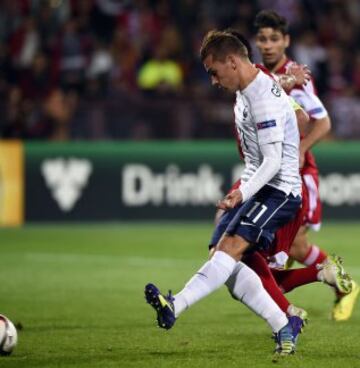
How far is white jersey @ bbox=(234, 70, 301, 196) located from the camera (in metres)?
7.13

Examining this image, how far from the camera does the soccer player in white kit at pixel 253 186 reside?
23.4ft

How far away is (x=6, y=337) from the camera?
23.9ft

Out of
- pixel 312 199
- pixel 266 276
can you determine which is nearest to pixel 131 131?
pixel 312 199

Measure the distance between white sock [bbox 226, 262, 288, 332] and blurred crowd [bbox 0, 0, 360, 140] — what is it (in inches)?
398

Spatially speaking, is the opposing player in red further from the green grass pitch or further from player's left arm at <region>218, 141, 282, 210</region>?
player's left arm at <region>218, 141, 282, 210</region>

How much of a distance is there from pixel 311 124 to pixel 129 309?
7.46ft

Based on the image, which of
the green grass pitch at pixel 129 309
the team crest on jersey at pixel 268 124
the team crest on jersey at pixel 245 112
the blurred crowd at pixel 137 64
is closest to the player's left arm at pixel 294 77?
the team crest on jersey at pixel 245 112

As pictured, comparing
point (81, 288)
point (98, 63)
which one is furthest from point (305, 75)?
point (98, 63)

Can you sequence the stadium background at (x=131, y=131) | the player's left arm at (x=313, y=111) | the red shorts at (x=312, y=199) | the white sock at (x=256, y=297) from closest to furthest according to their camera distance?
the white sock at (x=256, y=297), the player's left arm at (x=313, y=111), the red shorts at (x=312, y=199), the stadium background at (x=131, y=131)

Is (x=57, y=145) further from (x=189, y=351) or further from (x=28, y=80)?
(x=189, y=351)

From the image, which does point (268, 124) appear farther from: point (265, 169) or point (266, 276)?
point (266, 276)

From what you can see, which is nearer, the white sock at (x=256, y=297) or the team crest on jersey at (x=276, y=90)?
the team crest on jersey at (x=276, y=90)

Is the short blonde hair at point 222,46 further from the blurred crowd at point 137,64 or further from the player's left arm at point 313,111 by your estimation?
the blurred crowd at point 137,64

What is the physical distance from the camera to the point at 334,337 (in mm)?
8289
